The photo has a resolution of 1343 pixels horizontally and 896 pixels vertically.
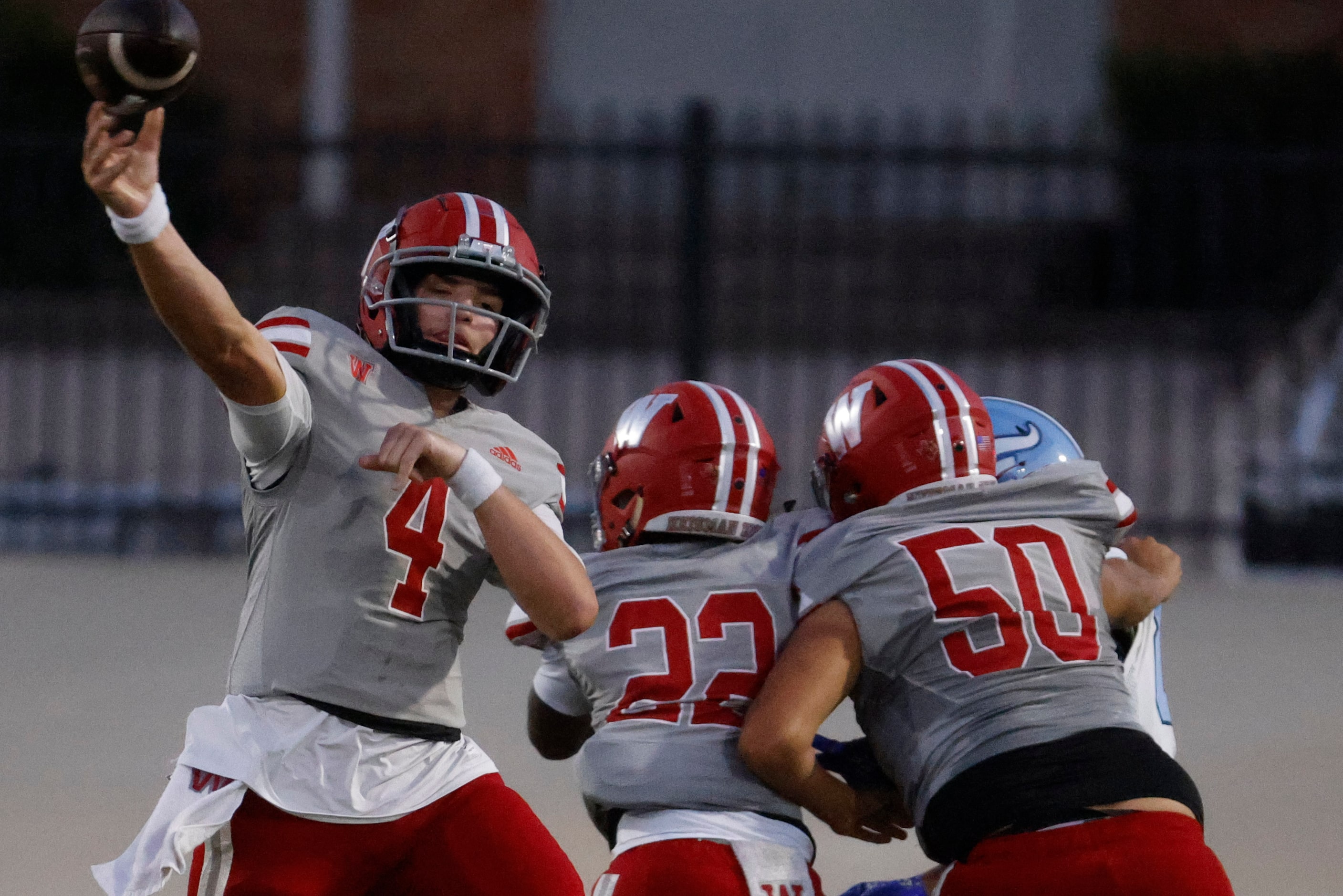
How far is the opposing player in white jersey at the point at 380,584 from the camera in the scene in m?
2.54

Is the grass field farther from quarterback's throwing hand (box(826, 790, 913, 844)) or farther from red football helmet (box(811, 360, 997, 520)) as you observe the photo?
red football helmet (box(811, 360, 997, 520))

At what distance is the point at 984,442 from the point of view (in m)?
3.00

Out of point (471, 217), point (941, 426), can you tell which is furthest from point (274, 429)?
point (941, 426)

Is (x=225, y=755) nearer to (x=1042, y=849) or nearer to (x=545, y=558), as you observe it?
(x=545, y=558)

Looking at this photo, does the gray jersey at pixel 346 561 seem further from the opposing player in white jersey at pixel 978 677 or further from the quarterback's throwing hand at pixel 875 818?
the quarterback's throwing hand at pixel 875 818

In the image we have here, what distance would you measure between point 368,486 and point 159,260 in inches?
24.5

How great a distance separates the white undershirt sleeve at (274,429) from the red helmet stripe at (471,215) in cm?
44

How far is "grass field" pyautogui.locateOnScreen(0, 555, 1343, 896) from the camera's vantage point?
4148mm

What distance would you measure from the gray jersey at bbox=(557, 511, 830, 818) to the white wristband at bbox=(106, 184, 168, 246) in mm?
1122

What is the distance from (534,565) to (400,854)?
0.66m

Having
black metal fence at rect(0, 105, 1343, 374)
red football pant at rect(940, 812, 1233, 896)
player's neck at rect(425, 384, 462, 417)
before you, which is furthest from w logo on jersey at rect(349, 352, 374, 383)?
black metal fence at rect(0, 105, 1343, 374)

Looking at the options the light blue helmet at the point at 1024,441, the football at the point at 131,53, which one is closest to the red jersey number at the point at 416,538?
the football at the point at 131,53

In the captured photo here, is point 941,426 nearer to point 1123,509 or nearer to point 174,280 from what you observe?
point 1123,509

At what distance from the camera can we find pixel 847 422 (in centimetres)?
305
